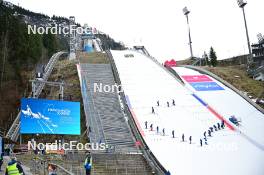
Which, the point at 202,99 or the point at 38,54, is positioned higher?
the point at 38,54

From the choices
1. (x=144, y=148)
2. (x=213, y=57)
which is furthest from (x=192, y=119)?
(x=213, y=57)

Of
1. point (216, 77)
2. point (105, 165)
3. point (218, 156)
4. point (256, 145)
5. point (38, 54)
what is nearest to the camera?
point (105, 165)

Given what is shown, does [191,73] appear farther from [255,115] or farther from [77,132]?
[77,132]

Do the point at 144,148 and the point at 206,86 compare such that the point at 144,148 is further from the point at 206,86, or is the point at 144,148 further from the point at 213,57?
the point at 213,57

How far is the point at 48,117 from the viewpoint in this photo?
21453 mm

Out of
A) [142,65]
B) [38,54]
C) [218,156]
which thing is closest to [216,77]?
[142,65]

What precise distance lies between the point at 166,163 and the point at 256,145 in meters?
6.17

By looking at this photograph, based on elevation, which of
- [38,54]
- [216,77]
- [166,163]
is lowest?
[166,163]

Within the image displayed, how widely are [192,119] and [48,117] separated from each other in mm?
10392

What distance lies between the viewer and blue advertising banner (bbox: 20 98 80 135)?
20984mm

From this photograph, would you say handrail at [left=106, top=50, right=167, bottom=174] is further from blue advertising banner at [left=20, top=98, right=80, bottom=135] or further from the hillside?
the hillside

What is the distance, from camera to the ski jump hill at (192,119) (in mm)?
21516

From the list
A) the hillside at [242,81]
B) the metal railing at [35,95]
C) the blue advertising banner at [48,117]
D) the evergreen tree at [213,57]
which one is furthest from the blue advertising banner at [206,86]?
the evergreen tree at [213,57]

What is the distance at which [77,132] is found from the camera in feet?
72.9
